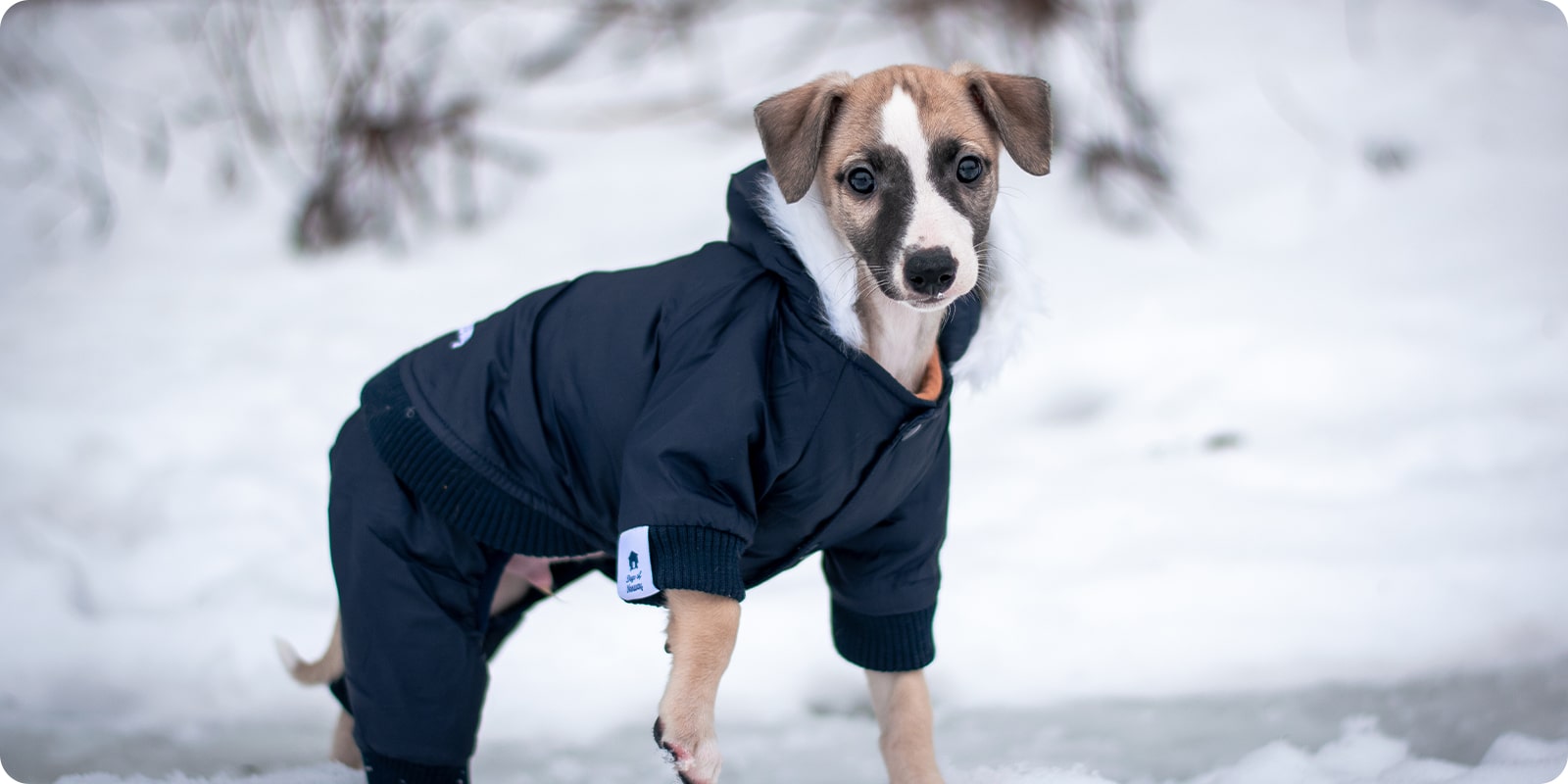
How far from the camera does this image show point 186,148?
6012 mm

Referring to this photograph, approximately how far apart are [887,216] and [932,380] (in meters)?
0.37

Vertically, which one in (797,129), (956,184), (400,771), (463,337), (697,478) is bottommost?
(400,771)

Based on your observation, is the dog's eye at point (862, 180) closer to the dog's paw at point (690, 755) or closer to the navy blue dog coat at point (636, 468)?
the navy blue dog coat at point (636, 468)

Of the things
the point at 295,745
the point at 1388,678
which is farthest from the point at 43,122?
the point at 1388,678

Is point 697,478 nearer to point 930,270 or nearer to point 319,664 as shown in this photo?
point 930,270

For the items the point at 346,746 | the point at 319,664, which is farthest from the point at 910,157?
the point at 346,746

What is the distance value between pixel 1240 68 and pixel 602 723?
14.4 feet

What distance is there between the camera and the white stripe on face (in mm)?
2037

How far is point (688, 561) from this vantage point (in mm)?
1933

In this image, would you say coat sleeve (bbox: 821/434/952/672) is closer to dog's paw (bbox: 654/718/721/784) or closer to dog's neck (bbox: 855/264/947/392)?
dog's neck (bbox: 855/264/947/392)

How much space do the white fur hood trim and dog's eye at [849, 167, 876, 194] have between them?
0.08 meters

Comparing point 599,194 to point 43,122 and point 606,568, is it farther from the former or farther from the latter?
point 606,568

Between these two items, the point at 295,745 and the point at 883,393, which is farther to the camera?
the point at 295,745

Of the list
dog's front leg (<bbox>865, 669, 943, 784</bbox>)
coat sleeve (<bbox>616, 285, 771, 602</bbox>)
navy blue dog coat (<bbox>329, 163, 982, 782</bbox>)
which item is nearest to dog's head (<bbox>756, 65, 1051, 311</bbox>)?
navy blue dog coat (<bbox>329, 163, 982, 782</bbox>)
